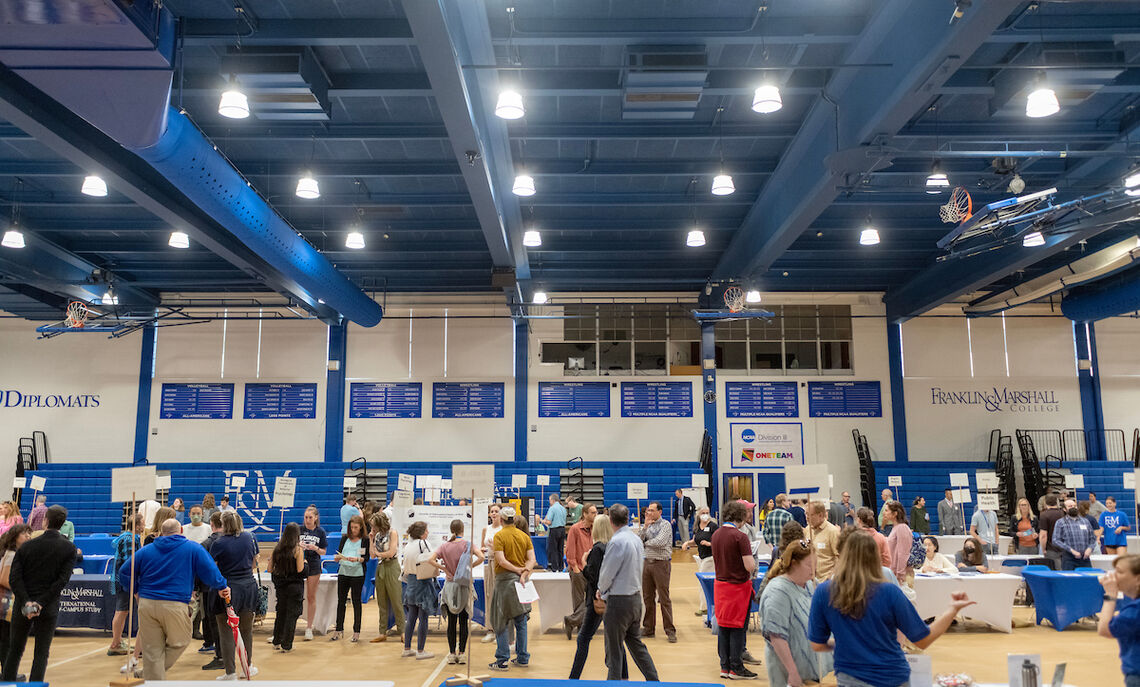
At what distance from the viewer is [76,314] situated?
1419 centimetres

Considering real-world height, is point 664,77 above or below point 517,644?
above

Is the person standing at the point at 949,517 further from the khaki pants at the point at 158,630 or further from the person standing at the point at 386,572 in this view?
the khaki pants at the point at 158,630

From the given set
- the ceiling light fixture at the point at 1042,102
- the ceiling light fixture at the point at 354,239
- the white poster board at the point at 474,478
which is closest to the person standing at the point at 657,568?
the white poster board at the point at 474,478

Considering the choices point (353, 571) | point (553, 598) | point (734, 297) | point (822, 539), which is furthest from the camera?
point (734, 297)

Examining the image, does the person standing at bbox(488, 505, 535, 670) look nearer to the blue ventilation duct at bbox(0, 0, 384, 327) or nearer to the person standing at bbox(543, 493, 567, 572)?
the blue ventilation duct at bbox(0, 0, 384, 327)

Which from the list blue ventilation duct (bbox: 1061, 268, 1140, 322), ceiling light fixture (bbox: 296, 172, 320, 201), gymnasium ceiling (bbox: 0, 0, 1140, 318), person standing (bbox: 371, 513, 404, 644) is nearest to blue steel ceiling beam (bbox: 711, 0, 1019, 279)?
gymnasium ceiling (bbox: 0, 0, 1140, 318)

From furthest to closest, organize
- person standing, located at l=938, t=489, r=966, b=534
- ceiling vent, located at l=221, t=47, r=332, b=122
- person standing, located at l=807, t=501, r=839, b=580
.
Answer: person standing, located at l=938, t=489, r=966, b=534 → ceiling vent, located at l=221, t=47, r=332, b=122 → person standing, located at l=807, t=501, r=839, b=580

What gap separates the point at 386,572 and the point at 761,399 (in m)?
12.0

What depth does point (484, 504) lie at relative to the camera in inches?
385

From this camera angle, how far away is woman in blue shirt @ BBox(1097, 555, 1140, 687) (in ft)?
11.6

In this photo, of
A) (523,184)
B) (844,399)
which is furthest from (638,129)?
(844,399)

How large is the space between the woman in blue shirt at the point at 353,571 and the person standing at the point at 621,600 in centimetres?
353

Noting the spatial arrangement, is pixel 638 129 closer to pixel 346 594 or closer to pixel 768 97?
pixel 768 97

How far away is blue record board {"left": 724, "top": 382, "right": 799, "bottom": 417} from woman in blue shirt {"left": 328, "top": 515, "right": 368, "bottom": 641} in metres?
11.5
